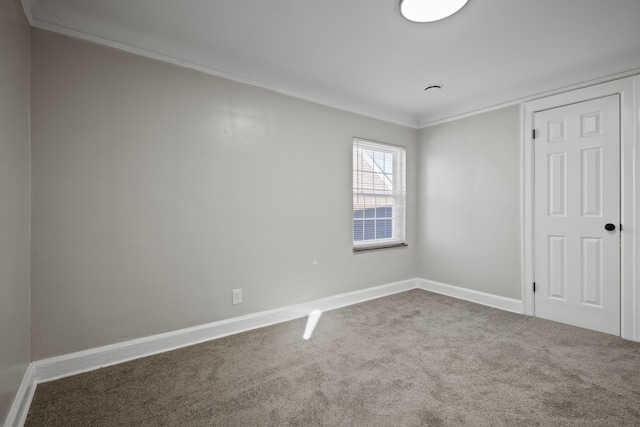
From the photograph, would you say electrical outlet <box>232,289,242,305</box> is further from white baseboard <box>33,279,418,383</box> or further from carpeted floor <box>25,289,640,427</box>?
carpeted floor <box>25,289,640,427</box>

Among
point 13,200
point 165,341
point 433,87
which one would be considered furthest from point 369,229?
point 13,200

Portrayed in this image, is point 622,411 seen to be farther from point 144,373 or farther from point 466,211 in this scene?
point 144,373

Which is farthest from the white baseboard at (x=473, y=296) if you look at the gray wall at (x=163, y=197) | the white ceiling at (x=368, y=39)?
the white ceiling at (x=368, y=39)

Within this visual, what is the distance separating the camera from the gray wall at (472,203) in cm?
341

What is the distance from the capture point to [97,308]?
7.07 ft

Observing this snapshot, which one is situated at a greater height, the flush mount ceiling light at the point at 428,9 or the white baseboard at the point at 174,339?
the flush mount ceiling light at the point at 428,9

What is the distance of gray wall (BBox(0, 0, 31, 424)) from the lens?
4.79ft

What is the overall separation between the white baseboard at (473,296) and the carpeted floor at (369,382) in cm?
49

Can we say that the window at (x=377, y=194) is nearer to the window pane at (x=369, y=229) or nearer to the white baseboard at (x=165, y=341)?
the window pane at (x=369, y=229)

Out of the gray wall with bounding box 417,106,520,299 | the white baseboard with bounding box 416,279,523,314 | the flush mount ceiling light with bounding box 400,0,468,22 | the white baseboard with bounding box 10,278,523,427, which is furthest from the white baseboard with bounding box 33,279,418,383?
the flush mount ceiling light with bounding box 400,0,468,22

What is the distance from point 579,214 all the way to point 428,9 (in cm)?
250

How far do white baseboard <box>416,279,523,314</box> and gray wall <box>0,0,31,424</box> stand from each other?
411 centimetres

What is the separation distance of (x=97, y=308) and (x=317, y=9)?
2597 mm

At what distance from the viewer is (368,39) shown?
2.30m
